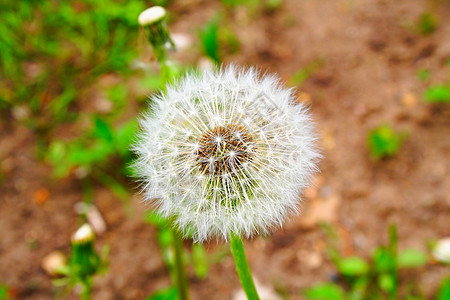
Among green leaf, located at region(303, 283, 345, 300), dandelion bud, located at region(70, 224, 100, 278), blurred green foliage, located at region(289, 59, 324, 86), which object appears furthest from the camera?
blurred green foliage, located at region(289, 59, 324, 86)

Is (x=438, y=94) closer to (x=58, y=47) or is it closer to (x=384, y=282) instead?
(x=384, y=282)

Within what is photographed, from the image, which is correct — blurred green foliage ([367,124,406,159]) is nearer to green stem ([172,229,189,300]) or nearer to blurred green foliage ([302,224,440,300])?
blurred green foliage ([302,224,440,300])

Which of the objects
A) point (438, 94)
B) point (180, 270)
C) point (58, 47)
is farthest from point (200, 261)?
point (58, 47)

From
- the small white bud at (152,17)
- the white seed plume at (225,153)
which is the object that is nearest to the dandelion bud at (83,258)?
the white seed plume at (225,153)

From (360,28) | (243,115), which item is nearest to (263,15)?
(360,28)

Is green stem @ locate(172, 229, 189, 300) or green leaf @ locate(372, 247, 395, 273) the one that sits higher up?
green stem @ locate(172, 229, 189, 300)

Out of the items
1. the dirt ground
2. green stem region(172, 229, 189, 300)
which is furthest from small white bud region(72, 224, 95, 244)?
the dirt ground

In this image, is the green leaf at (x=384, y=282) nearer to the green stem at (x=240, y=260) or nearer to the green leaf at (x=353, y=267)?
the green leaf at (x=353, y=267)
